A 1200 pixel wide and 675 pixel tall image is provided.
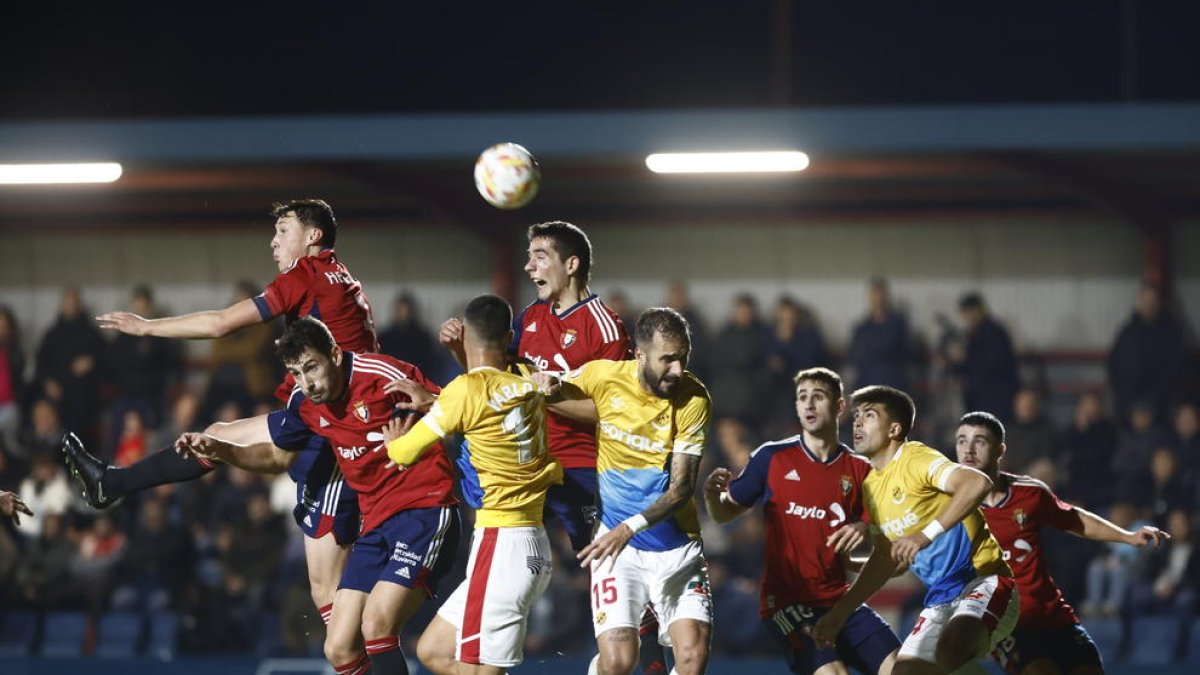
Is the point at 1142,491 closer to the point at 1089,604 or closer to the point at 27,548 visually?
the point at 1089,604

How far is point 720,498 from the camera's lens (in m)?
8.70

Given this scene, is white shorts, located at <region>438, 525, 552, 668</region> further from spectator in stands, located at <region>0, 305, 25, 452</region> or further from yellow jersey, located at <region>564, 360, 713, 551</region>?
spectator in stands, located at <region>0, 305, 25, 452</region>

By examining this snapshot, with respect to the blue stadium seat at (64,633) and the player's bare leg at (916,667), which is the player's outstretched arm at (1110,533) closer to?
the player's bare leg at (916,667)

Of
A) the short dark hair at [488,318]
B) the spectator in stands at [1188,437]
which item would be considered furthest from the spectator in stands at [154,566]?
the spectator in stands at [1188,437]

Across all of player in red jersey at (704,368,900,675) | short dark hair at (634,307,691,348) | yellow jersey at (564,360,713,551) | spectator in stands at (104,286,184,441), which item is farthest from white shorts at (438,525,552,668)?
spectator in stands at (104,286,184,441)

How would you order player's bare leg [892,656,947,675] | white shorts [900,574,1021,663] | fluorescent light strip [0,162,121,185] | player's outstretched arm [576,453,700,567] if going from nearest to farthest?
player's outstretched arm [576,453,700,567], player's bare leg [892,656,947,675], white shorts [900,574,1021,663], fluorescent light strip [0,162,121,185]

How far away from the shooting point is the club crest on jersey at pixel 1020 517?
9078 mm

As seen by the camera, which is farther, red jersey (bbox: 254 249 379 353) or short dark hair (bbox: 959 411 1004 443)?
short dark hair (bbox: 959 411 1004 443)

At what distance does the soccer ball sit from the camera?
9398mm

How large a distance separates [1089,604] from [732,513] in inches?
251

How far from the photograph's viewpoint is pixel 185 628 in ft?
48.9

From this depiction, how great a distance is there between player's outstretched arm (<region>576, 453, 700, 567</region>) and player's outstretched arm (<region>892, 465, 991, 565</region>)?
105 centimetres

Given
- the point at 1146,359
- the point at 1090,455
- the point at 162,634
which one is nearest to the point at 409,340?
the point at 162,634

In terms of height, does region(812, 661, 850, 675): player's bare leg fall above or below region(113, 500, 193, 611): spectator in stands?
below
